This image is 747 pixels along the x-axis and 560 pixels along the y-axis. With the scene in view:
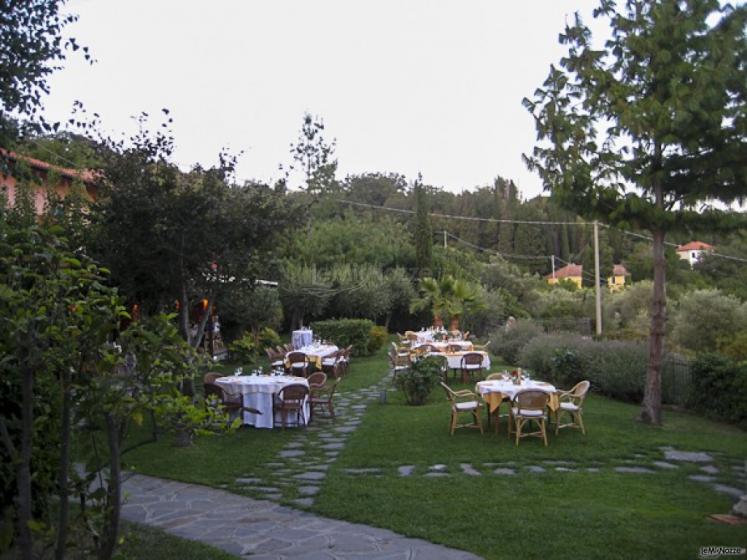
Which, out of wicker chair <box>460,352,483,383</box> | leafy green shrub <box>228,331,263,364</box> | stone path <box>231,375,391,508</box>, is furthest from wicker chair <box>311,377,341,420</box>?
leafy green shrub <box>228,331,263,364</box>

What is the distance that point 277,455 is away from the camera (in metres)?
9.66

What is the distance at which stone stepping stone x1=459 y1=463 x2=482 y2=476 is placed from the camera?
8.38 metres

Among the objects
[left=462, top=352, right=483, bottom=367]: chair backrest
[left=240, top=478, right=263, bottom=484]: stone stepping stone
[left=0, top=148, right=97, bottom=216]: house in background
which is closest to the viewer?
[left=0, top=148, right=97, bottom=216]: house in background

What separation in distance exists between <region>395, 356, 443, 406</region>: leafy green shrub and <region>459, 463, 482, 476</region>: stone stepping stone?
17.4 ft

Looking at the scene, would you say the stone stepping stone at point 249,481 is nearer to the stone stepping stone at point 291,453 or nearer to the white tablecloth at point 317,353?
the stone stepping stone at point 291,453

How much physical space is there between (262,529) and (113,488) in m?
2.92

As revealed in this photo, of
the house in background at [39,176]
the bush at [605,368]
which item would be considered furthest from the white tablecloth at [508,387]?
the house in background at [39,176]

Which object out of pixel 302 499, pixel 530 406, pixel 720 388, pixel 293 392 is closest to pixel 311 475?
pixel 302 499

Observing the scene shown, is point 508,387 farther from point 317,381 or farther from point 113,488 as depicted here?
point 113,488

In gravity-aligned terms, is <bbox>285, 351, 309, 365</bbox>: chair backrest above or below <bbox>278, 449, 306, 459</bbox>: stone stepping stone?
above

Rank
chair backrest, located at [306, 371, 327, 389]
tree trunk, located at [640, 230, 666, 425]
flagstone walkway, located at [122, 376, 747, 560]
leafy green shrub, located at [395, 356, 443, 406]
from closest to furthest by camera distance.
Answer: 1. flagstone walkway, located at [122, 376, 747, 560]
2. tree trunk, located at [640, 230, 666, 425]
3. chair backrest, located at [306, 371, 327, 389]
4. leafy green shrub, located at [395, 356, 443, 406]

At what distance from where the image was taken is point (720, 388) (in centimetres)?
1283

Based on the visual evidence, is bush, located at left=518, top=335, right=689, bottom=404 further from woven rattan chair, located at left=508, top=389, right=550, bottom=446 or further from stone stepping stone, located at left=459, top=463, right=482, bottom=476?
stone stepping stone, located at left=459, top=463, right=482, bottom=476

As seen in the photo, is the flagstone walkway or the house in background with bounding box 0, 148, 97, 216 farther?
the house in background with bounding box 0, 148, 97, 216
